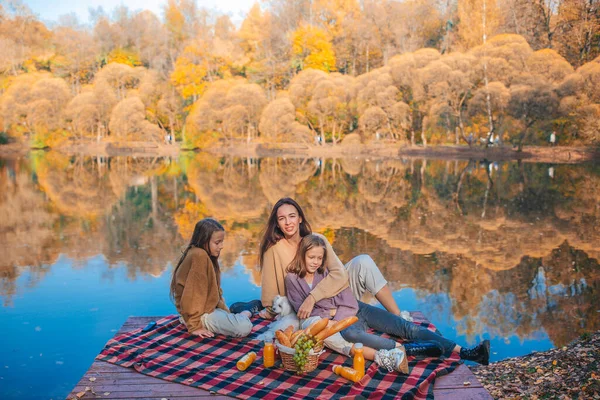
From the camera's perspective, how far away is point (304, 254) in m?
4.25

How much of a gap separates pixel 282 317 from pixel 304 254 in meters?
0.58

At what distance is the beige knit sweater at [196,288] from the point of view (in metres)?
4.23

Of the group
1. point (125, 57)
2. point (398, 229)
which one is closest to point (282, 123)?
point (398, 229)

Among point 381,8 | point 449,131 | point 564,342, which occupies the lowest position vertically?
point 564,342

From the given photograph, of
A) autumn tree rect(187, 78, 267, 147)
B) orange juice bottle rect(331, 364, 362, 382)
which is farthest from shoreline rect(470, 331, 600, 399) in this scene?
autumn tree rect(187, 78, 267, 147)

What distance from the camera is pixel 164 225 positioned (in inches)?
451

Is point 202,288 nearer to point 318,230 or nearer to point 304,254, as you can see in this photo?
point 304,254

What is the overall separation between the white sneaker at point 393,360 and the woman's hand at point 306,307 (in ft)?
2.08

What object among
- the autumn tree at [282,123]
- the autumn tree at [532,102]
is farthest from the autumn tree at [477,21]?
the autumn tree at [282,123]

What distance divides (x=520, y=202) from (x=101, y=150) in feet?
118

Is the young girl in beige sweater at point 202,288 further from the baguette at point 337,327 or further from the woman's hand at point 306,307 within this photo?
the baguette at point 337,327

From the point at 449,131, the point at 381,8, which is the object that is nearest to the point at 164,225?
the point at 449,131

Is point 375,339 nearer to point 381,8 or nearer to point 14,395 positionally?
point 14,395

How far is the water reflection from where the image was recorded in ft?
21.3
